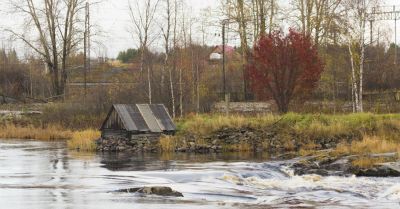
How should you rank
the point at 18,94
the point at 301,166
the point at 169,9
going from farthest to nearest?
the point at 18,94 → the point at 169,9 → the point at 301,166

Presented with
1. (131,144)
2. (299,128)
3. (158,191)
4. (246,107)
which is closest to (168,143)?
(131,144)

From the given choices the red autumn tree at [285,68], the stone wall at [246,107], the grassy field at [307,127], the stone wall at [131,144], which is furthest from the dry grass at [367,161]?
the stone wall at [246,107]

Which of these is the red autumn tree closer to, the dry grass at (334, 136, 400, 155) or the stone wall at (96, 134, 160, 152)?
the stone wall at (96, 134, 160, 152)

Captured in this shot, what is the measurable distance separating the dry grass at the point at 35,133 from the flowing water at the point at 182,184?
A: 16230mm

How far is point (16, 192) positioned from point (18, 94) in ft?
169

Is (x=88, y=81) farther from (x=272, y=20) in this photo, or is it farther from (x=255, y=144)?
(x=255, y=144)

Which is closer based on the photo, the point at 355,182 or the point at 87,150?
the point at 355,182

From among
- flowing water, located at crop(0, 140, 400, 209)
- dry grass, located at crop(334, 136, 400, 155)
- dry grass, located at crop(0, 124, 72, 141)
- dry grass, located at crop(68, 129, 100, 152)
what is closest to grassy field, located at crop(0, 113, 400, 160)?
dry grass, located at crop(68, 129, 100, 152)

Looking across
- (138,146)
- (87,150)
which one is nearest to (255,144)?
(138,146)

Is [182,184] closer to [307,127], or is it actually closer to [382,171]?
[382,171]

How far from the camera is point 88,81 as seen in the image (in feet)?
236

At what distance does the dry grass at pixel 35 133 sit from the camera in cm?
4659

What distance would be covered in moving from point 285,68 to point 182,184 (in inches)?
841

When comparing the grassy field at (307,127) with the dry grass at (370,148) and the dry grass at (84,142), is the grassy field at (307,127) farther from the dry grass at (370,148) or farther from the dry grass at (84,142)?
the dry grass at (84,142)
